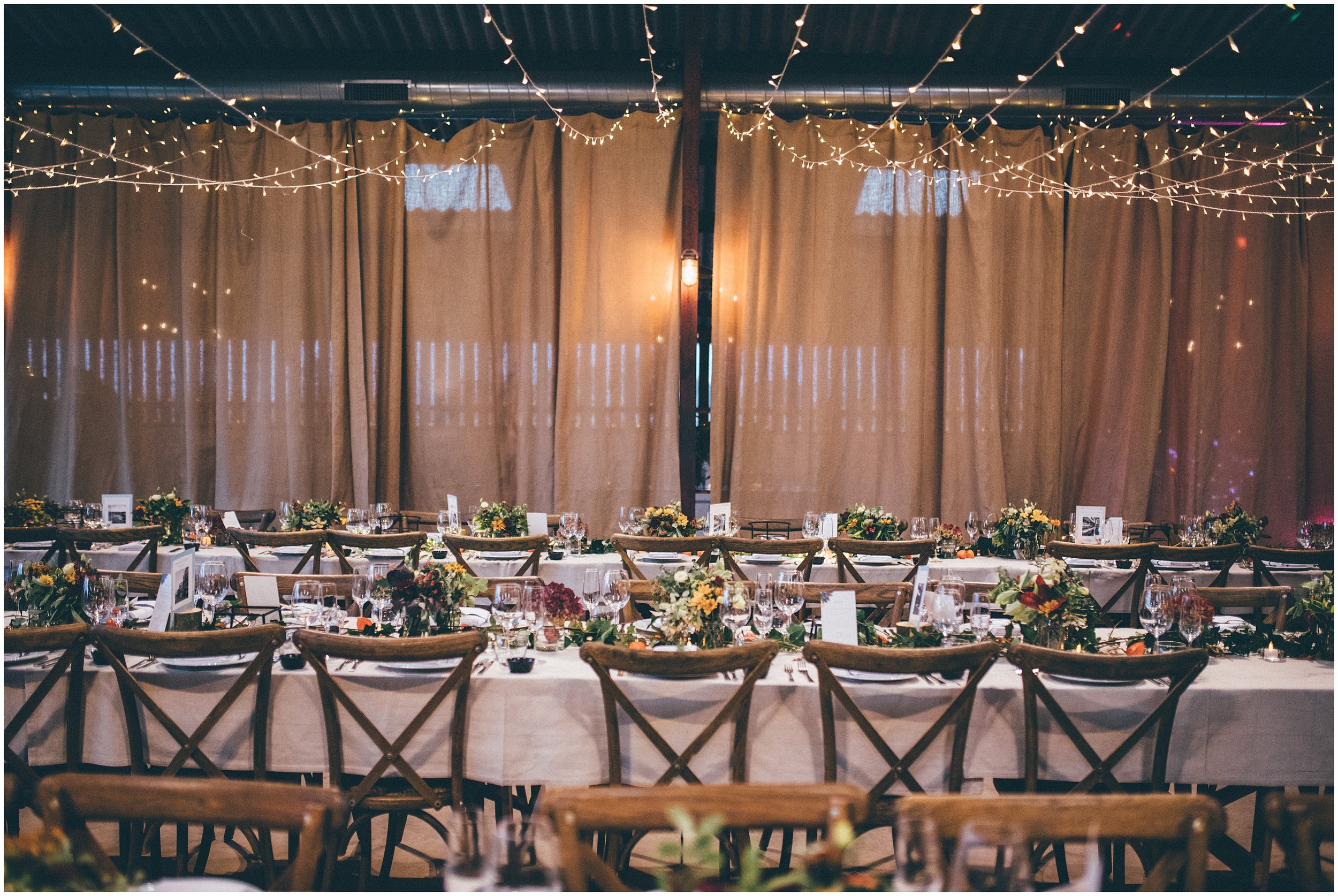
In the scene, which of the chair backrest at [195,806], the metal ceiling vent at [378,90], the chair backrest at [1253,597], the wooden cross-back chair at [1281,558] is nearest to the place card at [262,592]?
the chair backrest at [195,806]

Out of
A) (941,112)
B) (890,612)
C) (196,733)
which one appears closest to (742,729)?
(196,733)

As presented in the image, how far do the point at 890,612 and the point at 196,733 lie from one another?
2.82 meters

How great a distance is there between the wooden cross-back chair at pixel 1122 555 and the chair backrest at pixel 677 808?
327 centimetres

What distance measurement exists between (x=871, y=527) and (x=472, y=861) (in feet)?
12.6

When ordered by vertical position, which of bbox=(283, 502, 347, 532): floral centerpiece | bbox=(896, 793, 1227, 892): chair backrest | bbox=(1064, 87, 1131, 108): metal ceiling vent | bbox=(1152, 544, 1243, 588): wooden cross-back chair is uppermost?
bbox=(1064, 87, 1131, 108): metal ceiling vent

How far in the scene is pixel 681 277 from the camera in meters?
6.82

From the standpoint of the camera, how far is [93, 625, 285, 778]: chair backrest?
6.95 feet

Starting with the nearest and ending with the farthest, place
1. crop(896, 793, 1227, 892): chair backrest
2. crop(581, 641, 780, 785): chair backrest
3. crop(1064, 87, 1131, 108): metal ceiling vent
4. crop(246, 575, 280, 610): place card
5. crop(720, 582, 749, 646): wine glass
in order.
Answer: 1. crop(896, 793, 1227, 892): chair backrest
2. crop(581, 641, 780, 785): chair backrest
3. crop(720, 582, 749, 646): wine glass
4. crop(246, 575, 280, 610): place card
5. crop(1064, 87, 1131, 108): metal ceiling vent

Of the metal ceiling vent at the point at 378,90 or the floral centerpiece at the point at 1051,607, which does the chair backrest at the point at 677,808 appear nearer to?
the floral centerpiece at the point at 1051,607

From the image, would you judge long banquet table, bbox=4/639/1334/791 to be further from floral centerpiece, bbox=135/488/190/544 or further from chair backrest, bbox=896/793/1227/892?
floral centerpiece, bbox=135/488/190/544

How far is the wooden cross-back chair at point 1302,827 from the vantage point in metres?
1.22

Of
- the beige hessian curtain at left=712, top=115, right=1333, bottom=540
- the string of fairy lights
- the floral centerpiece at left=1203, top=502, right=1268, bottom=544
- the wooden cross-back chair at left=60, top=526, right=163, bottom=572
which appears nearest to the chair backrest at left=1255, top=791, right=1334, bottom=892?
the floral centerpiece at left=1203, top=502, right=1268, bottom=544

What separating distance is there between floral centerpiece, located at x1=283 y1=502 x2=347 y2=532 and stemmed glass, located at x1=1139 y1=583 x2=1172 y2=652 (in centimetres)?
400

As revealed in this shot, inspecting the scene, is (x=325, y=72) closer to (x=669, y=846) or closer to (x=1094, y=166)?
(x=1094, y=166)
